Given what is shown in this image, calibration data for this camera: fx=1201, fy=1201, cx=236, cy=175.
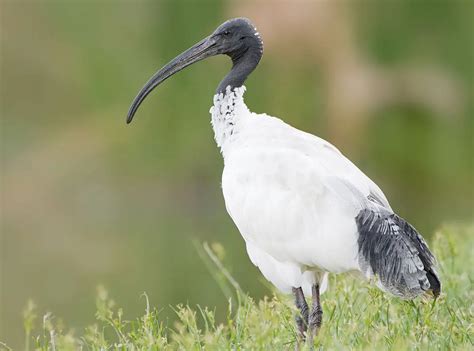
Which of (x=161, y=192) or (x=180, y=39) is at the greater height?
(x=180, y=39)

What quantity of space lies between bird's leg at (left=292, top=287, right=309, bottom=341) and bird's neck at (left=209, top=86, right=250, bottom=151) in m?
0.79

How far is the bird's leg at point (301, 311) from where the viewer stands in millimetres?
4852

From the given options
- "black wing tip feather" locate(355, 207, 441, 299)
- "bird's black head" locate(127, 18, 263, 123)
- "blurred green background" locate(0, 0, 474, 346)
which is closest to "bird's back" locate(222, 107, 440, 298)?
"black wing tip feather" locate(355, 207, 441, 299)

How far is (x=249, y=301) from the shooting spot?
16.0 feet

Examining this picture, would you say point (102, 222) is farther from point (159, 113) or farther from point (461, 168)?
point (461, 168)

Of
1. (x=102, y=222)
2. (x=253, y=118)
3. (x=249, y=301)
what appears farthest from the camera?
(x=102, y=222)

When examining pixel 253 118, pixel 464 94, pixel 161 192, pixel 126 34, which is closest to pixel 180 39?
pixel 126 34

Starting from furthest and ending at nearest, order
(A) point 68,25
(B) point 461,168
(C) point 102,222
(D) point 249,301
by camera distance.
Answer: (A) point 68,25, (B) point 461,168, (C) point 102,222, (D) point 249,301

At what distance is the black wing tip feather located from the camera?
448cm

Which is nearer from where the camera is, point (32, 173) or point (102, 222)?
point (102, 222)

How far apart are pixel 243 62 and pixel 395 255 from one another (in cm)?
153

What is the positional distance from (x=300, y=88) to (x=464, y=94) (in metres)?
2.68

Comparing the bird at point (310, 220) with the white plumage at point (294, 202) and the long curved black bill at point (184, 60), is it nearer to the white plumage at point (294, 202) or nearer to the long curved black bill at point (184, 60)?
the white plumage at point (294, 202)

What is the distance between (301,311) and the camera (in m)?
4.99
